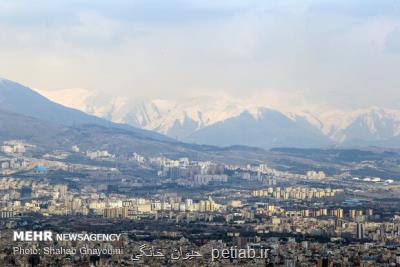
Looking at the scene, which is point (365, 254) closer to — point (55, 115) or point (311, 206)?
point (311, 206)

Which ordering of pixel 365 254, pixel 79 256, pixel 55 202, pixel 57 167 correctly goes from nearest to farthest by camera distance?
pixel 79 256, pixel 365 254, pixel 55 202, pixel 57 167

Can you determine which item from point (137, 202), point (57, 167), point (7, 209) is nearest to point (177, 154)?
point (57, 167)

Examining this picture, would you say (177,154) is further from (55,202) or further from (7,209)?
(7,209)

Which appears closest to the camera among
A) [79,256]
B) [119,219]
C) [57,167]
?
[79,256]

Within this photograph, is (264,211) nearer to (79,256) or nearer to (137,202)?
(137,202)

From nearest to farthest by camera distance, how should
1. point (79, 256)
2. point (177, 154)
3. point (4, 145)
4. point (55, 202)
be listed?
point (79, 256) → point (55, 202) → point (4, 145) → point (177, 154)

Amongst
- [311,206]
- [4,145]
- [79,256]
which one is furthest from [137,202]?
[4,145]

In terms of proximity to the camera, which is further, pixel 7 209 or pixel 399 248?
pixel 7 209

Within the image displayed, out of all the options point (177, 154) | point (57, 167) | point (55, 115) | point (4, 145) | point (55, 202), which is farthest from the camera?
point (55, 115)

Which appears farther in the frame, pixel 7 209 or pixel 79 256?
pixel 7 209
